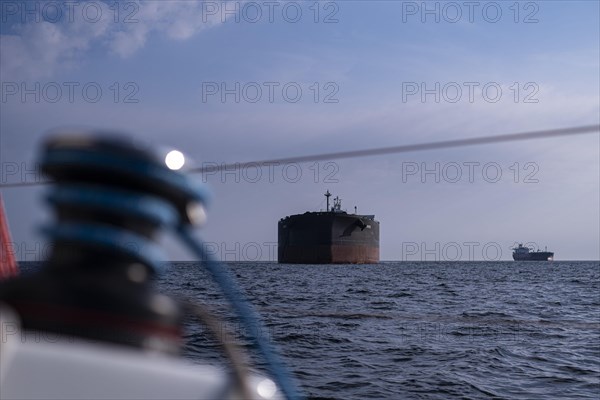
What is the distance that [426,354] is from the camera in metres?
9.07

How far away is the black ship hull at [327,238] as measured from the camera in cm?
5791

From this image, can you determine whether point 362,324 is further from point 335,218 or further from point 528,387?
point 335,218

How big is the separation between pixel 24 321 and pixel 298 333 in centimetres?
1008

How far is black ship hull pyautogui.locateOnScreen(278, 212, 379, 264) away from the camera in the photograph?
190ft

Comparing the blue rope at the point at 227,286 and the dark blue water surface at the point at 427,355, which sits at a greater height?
the blue rope at the point at 227,286

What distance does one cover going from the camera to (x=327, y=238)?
58000 mm

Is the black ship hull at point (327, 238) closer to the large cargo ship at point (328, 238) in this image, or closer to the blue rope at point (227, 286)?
the large cargo ship at point (328, 238)

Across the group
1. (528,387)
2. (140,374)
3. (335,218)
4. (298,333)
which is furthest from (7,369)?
(335,218)

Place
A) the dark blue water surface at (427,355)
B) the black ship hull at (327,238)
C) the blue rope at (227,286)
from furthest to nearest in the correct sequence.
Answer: the black ship hull at (327,238) < the dark blue water surface at (427,355) < the blue rope at (227,286)

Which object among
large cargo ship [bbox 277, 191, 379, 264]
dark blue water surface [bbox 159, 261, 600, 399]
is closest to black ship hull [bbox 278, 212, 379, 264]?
large cargo ship [bbox 277, 191, 379, 264]

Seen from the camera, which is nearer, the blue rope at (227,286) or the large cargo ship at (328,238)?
the blue rope at (227,286)

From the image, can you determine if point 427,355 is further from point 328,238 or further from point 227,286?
point 328,238

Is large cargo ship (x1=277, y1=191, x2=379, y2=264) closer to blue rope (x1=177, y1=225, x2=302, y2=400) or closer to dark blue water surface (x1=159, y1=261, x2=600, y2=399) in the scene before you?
dark blue water surface (x1=159, y1=261, x2=600, y2=399)

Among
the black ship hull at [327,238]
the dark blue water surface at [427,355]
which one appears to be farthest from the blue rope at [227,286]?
the black ship hull at [327,238]
